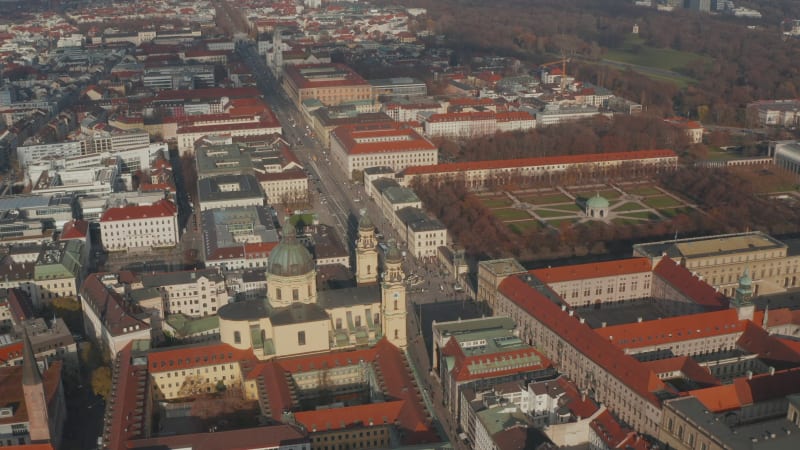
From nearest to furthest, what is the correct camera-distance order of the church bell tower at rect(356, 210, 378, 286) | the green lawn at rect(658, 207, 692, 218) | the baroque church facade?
the baroque church facade, the church bell tower at rect(356, 210, 378, 286), the green lawn at rect(658, 207, 692, 218)

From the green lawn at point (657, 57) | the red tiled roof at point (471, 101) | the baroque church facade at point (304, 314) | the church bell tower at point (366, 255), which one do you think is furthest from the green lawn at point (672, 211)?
the green lawn at point (657, 57)

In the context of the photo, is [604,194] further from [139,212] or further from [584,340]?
[139,212]

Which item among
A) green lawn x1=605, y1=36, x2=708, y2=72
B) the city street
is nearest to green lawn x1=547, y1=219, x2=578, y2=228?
the city street

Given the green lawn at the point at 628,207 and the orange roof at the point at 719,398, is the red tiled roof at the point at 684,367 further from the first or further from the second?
the green lawn at the point at 628,207

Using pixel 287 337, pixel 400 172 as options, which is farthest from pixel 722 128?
pixel 287 337

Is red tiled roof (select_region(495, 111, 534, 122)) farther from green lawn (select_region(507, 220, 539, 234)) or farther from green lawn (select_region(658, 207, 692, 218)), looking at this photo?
green lawn (select_region(507, 220, 539, 234))

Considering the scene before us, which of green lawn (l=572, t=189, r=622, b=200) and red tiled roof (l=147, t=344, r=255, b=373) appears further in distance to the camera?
green lawn (l=572, t=189, r=622, b=200)

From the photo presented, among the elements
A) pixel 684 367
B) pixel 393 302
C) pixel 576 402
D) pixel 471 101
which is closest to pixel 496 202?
pixel 393 302

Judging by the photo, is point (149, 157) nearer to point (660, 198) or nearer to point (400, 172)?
point (400, 172)
